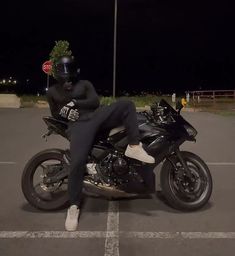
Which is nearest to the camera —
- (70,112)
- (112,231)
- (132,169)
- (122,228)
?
(112,231)

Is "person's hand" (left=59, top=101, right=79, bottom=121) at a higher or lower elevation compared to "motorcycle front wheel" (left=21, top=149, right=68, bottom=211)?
higher

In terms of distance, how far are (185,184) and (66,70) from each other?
1.78 metres

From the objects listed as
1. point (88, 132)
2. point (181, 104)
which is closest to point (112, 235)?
point (88, 132)

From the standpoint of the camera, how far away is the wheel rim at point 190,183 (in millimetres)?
6434

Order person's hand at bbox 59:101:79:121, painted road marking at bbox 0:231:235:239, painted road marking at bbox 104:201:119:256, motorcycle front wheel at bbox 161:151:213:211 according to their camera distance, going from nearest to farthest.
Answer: painted road marking at bbox 104:201:119:256 → painted road marking at bbox 0:231:235:239 → person's hand at bbox 59:101:79:121 → motorcycle front wheel at bbox 161:151:213:211

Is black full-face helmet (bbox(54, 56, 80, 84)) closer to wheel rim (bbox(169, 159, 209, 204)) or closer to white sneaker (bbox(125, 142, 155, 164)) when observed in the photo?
white sneaker (bbox(125, 142, 155, 164))

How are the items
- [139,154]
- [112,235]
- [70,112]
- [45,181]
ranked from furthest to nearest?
[45,181]
[70,112]
[139,154]
[112,235]

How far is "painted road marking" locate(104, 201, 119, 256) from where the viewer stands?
5106mm

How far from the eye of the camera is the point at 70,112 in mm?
6145

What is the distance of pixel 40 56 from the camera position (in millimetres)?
130000

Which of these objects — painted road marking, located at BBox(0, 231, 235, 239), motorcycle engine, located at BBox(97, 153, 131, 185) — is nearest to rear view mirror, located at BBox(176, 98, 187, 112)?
motorcycle engine, located at BBox(97, 153, 131, 185)

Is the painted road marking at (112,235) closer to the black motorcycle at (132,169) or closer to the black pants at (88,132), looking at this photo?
the black pants at (88,132)

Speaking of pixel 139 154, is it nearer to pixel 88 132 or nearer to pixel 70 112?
pixel 88 132

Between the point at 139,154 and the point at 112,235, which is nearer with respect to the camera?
the point at 112,235
